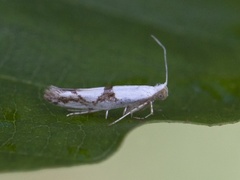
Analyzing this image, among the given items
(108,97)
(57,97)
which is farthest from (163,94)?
(57,97)

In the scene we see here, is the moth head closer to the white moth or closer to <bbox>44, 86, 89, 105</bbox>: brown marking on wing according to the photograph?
the white moth

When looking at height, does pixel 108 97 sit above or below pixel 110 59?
below

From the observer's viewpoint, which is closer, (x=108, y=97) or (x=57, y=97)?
(x=57, y=97)

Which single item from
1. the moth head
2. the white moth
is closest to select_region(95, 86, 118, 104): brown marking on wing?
the white moth

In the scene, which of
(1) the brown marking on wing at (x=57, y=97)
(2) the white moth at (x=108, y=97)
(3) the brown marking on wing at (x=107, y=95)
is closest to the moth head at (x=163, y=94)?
(2) the white moth at (x=108, y=97)

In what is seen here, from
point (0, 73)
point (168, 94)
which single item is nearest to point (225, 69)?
point (168, 94)

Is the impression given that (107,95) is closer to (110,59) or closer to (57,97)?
(110,59)
